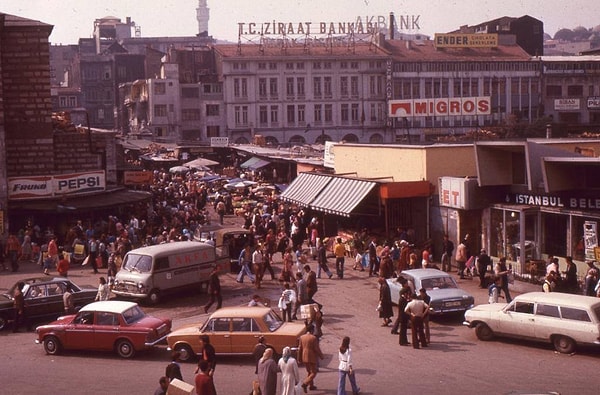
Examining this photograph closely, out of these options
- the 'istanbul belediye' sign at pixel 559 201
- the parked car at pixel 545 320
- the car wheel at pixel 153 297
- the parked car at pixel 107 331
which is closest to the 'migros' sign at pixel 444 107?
the 'istanbul belediye' sign at pixel 559 201

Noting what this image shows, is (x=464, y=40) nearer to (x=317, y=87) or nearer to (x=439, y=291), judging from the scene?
(x=317, y=87)

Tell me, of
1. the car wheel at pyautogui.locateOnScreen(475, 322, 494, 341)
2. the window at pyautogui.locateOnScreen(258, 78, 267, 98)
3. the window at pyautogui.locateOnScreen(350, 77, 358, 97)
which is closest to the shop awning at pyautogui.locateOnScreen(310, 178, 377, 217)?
the car wheel at pyautogui.locateOnScreen(475, 322, 494, 341)

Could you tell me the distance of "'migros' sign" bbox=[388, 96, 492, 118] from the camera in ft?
Answer: 196

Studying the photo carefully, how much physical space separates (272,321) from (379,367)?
2508 mm

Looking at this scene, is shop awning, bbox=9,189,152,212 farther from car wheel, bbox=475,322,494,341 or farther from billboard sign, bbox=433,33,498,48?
billboard sign, bbox=433,33,498,48

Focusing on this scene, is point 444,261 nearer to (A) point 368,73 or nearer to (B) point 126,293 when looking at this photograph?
(B) point 126,293

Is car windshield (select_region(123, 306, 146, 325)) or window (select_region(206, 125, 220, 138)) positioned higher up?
window (select_region(206, 125, 220, 138))

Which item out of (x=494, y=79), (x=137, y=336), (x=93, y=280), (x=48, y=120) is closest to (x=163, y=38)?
(x=494, y=79)

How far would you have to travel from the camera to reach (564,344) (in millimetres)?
19969

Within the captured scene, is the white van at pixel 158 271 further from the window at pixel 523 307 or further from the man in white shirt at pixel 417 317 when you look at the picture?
the window at pixel 523 307

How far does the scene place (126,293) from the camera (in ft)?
87.7

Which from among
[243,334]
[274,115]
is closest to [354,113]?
[274,115]

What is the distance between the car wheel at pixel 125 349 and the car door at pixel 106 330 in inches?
6.6

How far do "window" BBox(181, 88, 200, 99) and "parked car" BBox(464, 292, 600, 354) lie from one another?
296 ft
